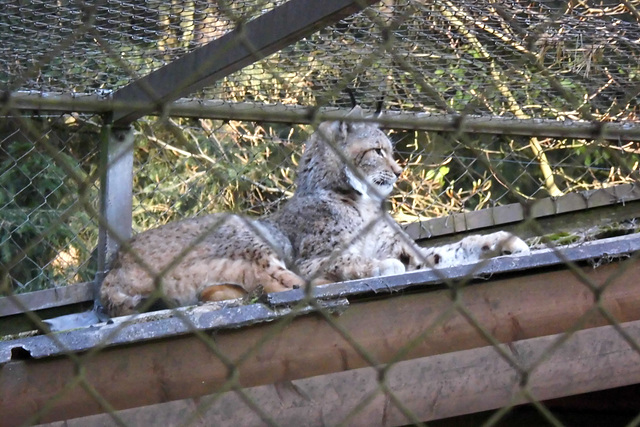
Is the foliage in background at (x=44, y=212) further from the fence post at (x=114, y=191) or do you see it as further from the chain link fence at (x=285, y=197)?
the fence post at (x=114, y=191)

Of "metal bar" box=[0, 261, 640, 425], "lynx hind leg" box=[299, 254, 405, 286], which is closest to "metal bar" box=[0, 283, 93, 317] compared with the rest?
"lynx hind leg" box=[299, 254, 405, 286]

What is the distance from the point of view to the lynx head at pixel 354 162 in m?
3.62

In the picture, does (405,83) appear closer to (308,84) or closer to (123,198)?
(308,84)

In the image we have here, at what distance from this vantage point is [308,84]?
3916 mm

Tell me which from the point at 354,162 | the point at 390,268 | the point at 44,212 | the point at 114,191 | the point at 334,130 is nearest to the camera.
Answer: the point at 390,268

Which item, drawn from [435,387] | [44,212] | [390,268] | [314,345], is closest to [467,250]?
[390,268]

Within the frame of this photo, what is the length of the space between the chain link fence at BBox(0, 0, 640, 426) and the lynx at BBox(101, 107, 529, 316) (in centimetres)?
8

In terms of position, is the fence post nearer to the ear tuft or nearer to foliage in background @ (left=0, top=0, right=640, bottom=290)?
foliage in background @ (left=0, top=0, right=640, bottom=290)

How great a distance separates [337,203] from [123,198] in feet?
2.67

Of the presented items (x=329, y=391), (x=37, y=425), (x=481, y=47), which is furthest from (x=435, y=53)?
(x=37, y=425)

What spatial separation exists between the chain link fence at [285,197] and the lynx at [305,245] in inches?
3.3

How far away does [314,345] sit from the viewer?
1854 mm

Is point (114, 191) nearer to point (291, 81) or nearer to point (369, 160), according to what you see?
point (291, 81)

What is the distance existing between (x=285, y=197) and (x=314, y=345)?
3384 mm
